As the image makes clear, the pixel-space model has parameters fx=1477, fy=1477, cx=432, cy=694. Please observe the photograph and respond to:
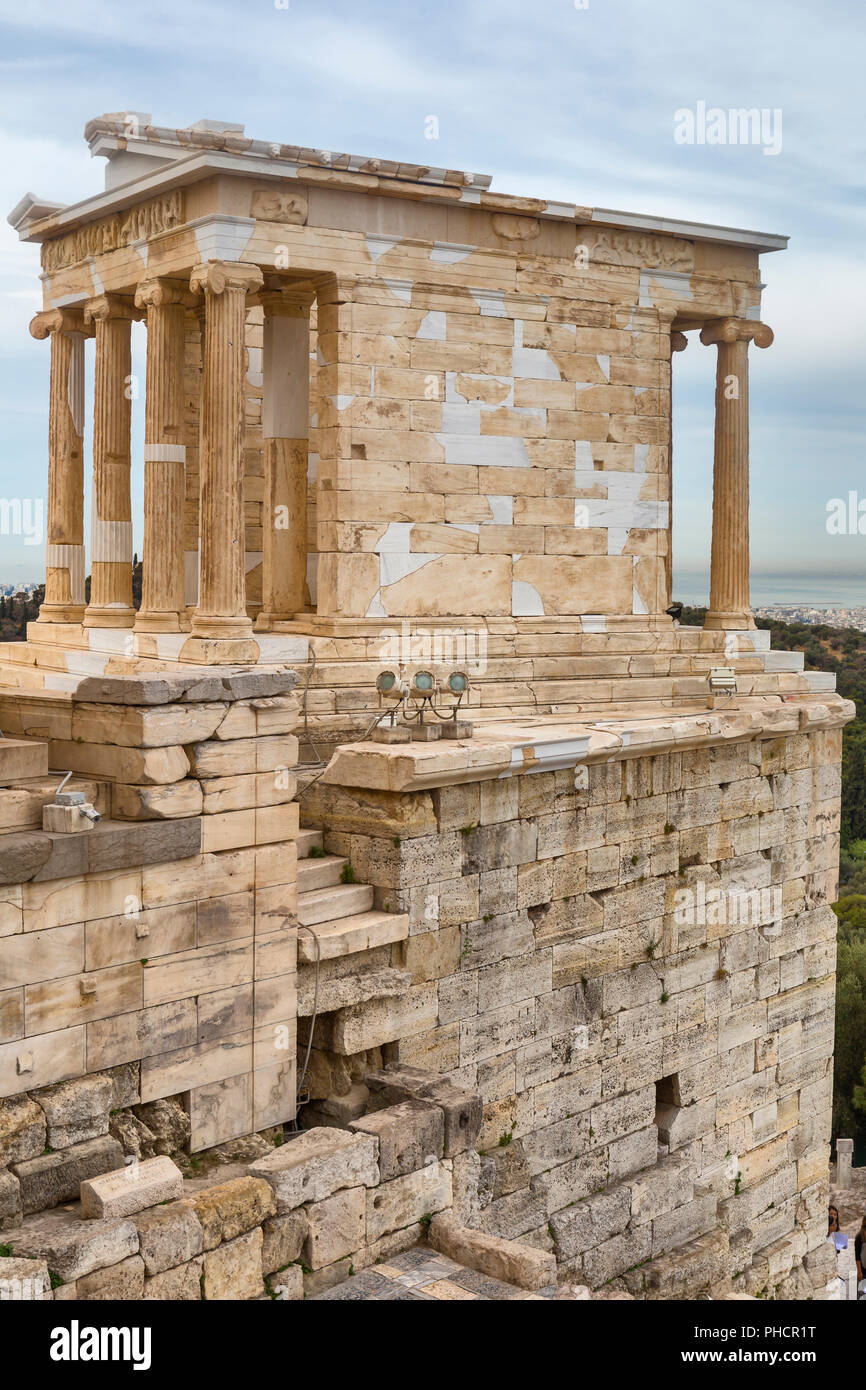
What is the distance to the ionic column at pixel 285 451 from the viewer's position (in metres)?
14.7

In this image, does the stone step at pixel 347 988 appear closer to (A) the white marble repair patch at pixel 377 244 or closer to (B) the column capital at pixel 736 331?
(A) the white marble repair patch at pixel 377 244

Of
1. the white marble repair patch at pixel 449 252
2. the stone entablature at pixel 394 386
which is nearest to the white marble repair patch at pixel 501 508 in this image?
the stone entablature at pixel 394 386

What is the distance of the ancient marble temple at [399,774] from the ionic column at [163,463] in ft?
0.13

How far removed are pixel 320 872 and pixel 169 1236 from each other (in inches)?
138

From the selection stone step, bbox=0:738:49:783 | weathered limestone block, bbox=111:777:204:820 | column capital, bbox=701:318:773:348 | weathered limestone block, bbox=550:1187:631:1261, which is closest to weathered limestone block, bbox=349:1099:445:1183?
weathered limestone block, bbox=111:777:204:820

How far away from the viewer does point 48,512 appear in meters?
17.1

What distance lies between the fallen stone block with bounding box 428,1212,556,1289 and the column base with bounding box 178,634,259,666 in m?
5.22

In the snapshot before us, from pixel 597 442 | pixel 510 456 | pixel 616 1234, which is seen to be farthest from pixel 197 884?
pixel 597 442

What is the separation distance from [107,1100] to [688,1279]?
6.90 metres

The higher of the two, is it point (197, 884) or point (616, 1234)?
point (197, 884)
